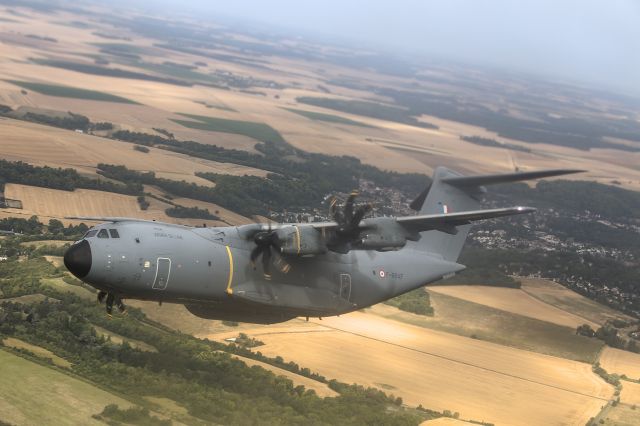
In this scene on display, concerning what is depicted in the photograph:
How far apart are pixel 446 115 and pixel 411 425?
15125 centimetres

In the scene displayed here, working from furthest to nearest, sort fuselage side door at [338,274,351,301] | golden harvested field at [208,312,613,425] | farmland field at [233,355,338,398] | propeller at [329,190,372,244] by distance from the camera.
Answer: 1. golden harvested field at [208,312,613,425]
2. farmland field at [233,355,338,398]
3. fuselage side door at [338,274,351,301]
4. propeller at [329,190,372,244]

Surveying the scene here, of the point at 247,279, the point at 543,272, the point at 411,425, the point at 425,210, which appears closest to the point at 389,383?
the point at 411,425

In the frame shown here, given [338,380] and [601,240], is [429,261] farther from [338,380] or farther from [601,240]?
[601,240]

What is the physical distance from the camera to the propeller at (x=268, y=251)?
944 inches

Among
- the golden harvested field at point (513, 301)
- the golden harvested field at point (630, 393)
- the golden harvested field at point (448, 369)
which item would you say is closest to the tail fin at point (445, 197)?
the golden harvested field at point (448, 369)

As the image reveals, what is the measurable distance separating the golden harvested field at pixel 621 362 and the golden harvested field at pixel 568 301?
4994 mm

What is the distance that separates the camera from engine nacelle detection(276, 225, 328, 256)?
23.4 metres

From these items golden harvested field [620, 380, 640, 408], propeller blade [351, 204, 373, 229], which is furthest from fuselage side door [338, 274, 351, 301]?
golden harvested field [620, 380, 640, 408]

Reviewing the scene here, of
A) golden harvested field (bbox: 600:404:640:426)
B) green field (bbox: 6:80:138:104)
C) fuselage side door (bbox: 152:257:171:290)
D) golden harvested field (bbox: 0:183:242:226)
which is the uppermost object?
fuselage side door (bbox: 152:257:171:290)

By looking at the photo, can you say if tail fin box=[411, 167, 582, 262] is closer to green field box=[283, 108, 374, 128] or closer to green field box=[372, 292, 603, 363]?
green field box=[372, 292, 603, 363]

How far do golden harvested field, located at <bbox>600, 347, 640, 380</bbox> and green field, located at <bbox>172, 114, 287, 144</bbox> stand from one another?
61.2m

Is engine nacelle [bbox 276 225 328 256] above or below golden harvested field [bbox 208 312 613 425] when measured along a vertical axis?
above

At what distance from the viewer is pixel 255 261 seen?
24.3m

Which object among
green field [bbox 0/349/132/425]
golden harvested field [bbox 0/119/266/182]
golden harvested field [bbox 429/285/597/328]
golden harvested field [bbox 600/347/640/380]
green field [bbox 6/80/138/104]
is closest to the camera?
green field [bbox 0/349/132/425]
